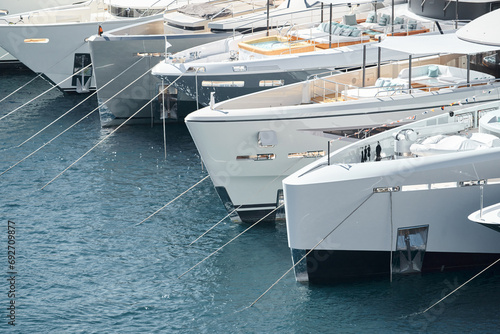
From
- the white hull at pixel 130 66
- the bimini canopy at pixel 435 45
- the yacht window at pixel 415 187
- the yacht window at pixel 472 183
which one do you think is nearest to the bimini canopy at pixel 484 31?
the bimini canopy at pixel 435 45

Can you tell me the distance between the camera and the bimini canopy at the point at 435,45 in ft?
57.6

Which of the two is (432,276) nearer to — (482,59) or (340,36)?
(482,59)

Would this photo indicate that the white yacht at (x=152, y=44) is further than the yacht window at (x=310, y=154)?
Yes

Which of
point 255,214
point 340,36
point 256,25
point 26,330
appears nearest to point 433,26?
point 340,36

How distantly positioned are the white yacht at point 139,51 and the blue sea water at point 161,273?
3.51 metres

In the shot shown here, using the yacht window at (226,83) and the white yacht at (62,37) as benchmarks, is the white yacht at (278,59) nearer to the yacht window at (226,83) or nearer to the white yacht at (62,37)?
the yacht window at (226,83)

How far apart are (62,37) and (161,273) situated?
1586cm

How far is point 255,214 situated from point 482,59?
6.33m

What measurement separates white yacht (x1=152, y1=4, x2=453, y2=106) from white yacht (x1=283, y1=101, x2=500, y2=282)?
6.43 metres

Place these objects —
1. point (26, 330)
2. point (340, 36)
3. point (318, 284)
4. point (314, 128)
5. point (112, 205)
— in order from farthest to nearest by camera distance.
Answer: point (340, 36) → point (112, 205) → point (314, 128) → point (318, 284) → point (26, 330)

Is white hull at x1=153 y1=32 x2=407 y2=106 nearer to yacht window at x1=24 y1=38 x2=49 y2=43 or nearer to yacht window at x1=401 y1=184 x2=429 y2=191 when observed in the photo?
yacht window at x1=401 y1=184 x2=429 y2=191

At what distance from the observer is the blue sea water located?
14828mm

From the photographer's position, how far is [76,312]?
15.4m

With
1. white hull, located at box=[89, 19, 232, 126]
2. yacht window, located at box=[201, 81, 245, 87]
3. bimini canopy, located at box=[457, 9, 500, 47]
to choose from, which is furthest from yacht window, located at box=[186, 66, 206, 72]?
bimini canopy, located at box=[457, 9, 500, 47]
